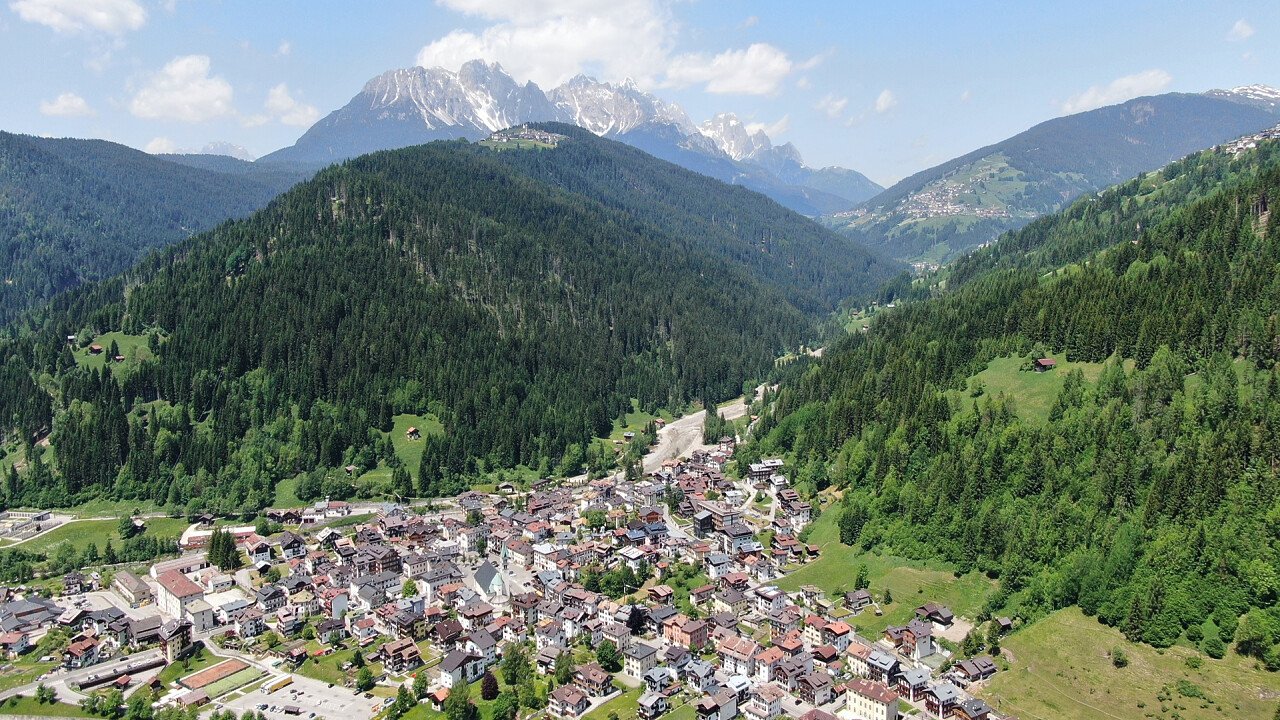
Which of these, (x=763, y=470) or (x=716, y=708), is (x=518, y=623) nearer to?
(x=716, y=708)

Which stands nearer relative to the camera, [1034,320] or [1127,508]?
[1127,508]

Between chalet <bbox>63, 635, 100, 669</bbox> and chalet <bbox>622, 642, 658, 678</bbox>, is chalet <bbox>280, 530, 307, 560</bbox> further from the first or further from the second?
chalet <bbox>622, 642, 658, 678</bbox>

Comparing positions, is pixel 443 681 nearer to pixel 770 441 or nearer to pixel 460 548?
pixel 460 548

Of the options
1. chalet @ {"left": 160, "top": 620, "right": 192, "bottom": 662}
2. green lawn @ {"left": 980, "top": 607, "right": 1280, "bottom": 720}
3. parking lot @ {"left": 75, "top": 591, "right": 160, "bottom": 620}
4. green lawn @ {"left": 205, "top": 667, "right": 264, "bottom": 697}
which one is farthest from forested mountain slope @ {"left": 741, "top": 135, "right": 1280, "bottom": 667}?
parking lot @ {"left": 75, "top": 591, "right": 160, "bottom": 620}

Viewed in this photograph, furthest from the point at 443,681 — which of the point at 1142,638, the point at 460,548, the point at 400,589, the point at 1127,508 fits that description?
the point at 1127,508

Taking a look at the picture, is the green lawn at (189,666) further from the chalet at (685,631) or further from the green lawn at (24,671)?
the chalet at (685,631)

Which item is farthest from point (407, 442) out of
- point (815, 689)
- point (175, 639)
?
point (815, 689)
